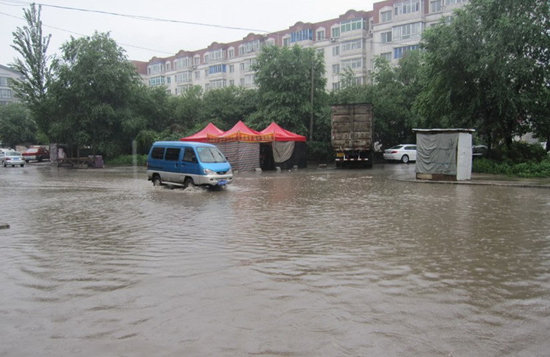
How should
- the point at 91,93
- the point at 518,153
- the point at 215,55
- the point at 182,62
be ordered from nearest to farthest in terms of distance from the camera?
1. the point at 518,153
2. the point at 91,93
3. the point at 215,55
4. the point at 182,62

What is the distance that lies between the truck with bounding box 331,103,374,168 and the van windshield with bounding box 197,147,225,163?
46.9 feet

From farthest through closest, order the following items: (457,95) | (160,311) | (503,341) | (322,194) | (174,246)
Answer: (457,95) → (322,194) → (174,246) → (160,311) → (503,341)

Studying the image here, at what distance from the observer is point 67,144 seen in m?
45.9

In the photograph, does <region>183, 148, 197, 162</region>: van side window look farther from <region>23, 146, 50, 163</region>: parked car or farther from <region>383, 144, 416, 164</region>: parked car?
<region>23, 146, 50, 163</region>: parked car

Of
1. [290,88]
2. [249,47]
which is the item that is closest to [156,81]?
[249,47]

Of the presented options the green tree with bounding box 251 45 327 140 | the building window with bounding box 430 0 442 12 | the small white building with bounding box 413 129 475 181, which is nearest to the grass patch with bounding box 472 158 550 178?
the small white building with bounding box 413 129 475 181

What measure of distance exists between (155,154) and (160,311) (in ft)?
51.6

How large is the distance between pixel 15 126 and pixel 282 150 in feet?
182

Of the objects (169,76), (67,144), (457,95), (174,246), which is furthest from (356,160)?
(169,76)

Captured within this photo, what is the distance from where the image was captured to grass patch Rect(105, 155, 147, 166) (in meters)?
41.8

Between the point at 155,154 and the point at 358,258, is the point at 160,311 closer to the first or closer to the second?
the point at 358,258

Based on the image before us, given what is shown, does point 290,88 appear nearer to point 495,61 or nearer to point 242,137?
point 242,137

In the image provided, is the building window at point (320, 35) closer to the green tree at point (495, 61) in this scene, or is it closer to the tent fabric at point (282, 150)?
the tent fabric at point (282, 150)

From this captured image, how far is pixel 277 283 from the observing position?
558 cm
